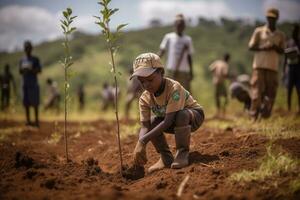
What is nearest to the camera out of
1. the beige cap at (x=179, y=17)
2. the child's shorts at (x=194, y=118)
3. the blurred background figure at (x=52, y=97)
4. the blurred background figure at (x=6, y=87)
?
the child's shorts at (x=194, y=118)

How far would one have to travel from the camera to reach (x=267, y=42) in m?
7.82

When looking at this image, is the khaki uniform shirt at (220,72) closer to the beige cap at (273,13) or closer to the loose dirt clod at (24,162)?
the beige cap at (273,13)

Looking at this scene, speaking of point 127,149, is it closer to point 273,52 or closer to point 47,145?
point 47,145

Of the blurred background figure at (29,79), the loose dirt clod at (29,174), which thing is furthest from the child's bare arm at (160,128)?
the blurred background figure at (29,79)

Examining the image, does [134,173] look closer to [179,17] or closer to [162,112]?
[162,112]

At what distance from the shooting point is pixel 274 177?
12.9 ft

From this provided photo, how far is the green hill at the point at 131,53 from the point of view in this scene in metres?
53.0

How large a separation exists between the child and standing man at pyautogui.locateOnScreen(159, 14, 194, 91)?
4.08 meters

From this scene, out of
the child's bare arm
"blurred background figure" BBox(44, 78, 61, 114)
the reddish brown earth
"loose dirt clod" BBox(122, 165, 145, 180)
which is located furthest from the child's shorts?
"blurred background figure" BBox(44, 78, 61, 114)

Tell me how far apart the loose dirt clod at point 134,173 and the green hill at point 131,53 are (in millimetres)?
39743

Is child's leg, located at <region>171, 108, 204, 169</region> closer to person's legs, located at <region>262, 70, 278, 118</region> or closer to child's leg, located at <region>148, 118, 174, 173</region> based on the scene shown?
child's leg, located at <region>148, 118, 174, 173</region>

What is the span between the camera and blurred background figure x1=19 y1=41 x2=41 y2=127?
9.94 metres

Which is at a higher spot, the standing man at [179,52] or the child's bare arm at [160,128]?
the standing man at [179,52]

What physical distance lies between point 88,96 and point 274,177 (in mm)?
45234
